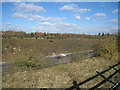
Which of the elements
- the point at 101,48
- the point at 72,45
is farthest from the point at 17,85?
the point at 72,45

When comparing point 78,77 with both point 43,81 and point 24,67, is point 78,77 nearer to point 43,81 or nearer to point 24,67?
point 43,81

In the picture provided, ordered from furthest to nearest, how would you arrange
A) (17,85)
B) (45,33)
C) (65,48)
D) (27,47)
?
1. (45,33)
2. (65,48)
3. (27,47)
4. (17,85)

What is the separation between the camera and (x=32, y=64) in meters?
10.7

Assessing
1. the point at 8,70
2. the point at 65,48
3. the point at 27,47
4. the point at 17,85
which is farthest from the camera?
the point at 65,48

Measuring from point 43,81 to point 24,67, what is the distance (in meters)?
3.57

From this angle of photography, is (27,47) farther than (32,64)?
Yes

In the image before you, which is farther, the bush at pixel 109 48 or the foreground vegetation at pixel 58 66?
the bush at pixel 109 48

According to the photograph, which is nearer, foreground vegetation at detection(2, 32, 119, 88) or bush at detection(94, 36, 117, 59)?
foreground vegetation at detection(2, 32, 119, 88)

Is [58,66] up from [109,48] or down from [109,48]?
down

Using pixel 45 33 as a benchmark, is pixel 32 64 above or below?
below

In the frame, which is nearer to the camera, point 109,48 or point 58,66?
point 58,66

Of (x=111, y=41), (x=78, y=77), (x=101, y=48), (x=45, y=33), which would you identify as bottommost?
(x=78, y=77)

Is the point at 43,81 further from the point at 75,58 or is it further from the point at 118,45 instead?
the point at 118,45

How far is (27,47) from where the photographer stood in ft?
78.8
